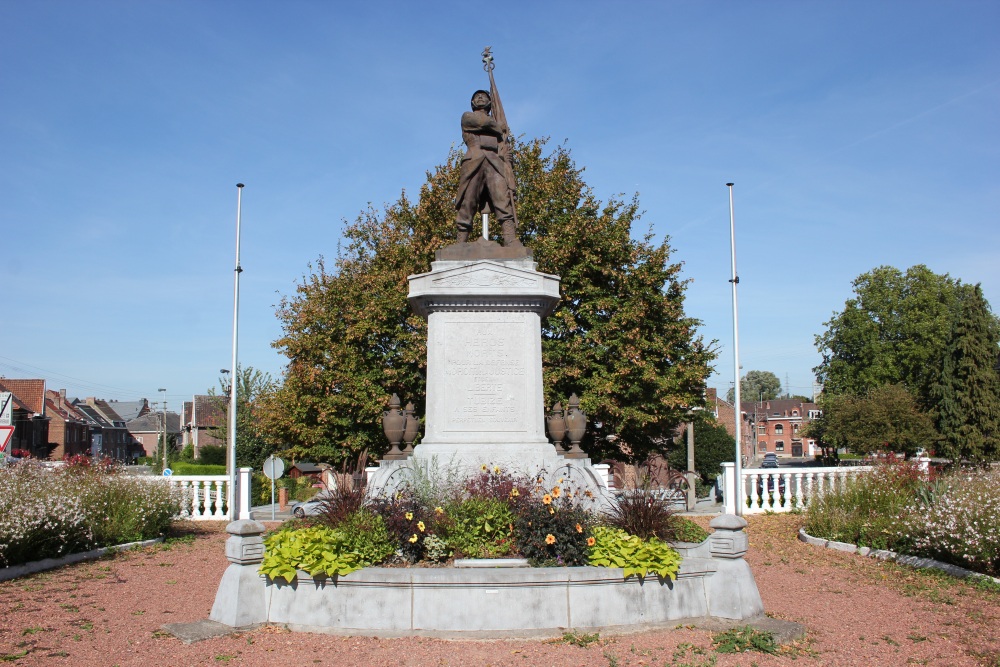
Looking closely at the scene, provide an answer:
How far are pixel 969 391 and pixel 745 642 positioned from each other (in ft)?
137

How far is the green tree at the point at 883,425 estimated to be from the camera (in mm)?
38438

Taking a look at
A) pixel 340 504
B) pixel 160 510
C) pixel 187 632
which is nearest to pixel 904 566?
pixel 340 504

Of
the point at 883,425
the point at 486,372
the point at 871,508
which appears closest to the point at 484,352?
the point at 486,372

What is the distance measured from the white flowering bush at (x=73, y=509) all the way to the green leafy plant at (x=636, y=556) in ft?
27.0

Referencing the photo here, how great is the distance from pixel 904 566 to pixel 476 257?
7.78m

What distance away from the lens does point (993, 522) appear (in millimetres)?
10180

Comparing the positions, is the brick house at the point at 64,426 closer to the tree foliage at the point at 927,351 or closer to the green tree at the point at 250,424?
the green tree at the point at 250,424

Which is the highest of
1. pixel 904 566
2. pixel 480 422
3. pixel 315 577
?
pixel 480 422

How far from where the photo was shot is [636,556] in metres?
7.15

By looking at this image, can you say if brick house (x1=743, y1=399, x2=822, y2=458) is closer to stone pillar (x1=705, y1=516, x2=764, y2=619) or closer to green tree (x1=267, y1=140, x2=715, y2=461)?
green tree (x1=267, y1=140, x2=715, y2=461)

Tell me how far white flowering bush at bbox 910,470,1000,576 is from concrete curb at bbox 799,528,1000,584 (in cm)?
16

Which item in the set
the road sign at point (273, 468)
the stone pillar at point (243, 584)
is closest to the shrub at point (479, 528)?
the stone pillar at point (243, 584)

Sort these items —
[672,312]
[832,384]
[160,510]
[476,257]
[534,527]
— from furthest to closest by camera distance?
[832,384]
[672,312]
[160,510]
[476,257]
[534,527]

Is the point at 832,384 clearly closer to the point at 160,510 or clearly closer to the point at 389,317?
the point at 389,317
